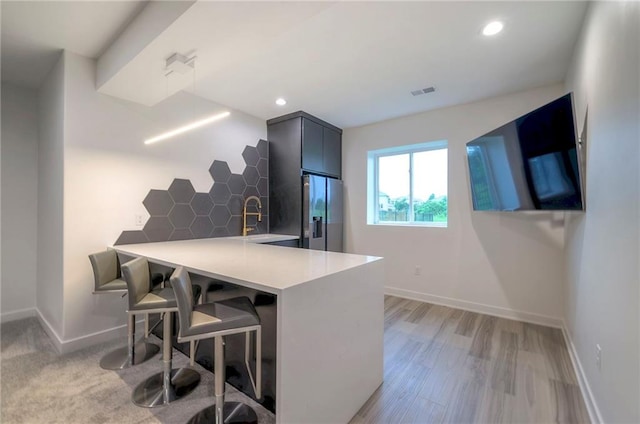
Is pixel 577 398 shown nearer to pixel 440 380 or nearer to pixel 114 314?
pixel 440 380

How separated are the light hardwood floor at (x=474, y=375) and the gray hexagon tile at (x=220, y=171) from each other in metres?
2.55

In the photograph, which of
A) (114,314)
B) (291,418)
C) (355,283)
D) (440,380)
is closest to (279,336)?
(291,418)

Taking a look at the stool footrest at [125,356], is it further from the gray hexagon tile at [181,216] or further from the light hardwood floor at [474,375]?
the light hardwood floor at [474,375]

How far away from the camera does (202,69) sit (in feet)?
6.85

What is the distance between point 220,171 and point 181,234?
89 cm

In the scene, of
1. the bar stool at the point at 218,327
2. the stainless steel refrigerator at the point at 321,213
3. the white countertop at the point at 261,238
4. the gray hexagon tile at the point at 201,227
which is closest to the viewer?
the bar stool at the point at 218,327

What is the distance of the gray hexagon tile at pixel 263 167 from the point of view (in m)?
3.89

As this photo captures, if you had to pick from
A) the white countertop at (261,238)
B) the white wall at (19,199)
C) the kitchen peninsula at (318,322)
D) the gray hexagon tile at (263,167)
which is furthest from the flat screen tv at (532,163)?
the white wall at (19,199)

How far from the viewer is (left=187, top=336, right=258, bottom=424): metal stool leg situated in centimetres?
140

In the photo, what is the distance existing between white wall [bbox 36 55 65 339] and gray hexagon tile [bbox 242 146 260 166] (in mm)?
1811

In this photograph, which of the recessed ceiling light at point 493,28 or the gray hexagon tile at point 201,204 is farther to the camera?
the gray hexagon tile at point 201,204

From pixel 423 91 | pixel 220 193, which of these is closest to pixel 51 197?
pixel 220 193

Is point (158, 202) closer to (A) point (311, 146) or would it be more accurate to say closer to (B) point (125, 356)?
(B) point (125, 356)

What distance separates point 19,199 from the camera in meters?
2.90
